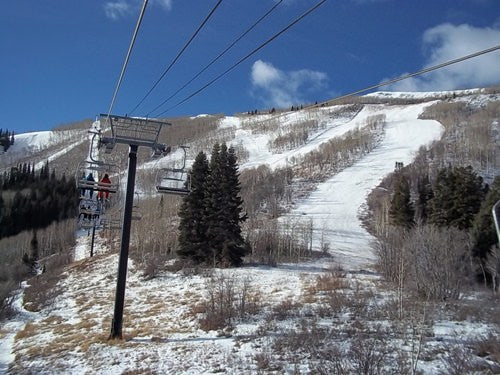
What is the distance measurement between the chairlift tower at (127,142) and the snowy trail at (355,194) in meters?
23.9

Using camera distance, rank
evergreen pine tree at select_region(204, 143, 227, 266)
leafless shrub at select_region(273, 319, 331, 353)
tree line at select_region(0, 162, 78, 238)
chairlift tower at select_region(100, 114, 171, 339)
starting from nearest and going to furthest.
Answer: leafless shrub at select_region(273, 319, 331, 353), chairlift tower at select_region(100, 114, 171, 339), evergreen pine tree at select_region(204, 143, 227, 266), tree line at select_region(0, 162, 78, 238)

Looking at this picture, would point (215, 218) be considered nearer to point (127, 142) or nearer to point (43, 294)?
point (43, 294)

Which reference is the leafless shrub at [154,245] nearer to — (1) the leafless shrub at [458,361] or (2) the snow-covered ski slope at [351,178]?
(2) the snow-covered ski slope at [351,178]

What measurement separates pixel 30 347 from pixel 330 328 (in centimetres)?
1285

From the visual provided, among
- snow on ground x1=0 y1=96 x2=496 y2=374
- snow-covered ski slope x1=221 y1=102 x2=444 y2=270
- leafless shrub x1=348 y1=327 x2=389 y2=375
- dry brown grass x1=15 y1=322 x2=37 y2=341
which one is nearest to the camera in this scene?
leafless shrub x1=348 y1=327 x2=389 y2=375

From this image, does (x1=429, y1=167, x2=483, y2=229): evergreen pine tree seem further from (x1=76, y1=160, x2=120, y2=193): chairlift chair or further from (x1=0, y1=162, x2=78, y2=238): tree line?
(x1=0, y1=162, x2=78, y2=238): tree line

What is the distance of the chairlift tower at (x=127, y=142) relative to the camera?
52.8 feet

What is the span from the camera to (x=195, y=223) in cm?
3778

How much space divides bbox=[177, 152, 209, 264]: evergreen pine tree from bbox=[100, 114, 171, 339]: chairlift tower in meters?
18.8

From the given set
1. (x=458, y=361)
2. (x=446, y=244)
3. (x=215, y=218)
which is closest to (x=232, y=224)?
(x=215, y=218)

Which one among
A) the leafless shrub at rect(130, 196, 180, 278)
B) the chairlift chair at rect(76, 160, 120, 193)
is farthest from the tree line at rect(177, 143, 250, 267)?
the chairlift chair at rect(76, 160, 120, 193)

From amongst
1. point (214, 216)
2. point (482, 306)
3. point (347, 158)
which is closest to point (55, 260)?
point (214, 216)

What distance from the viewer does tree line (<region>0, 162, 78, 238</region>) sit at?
83694 millimetres

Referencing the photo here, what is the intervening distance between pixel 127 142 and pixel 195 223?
21351mm
